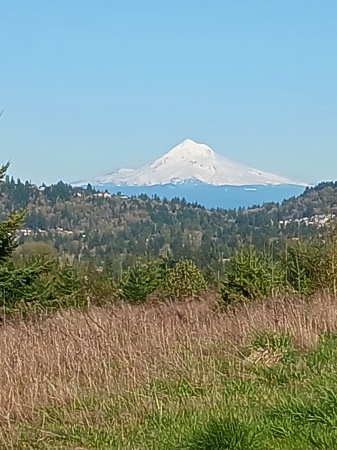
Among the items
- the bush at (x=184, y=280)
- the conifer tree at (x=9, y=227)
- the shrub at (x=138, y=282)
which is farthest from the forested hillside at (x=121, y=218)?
the conifer tree at (x=9, y=227)

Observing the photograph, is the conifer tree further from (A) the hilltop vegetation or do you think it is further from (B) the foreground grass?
(B) the foreground grass

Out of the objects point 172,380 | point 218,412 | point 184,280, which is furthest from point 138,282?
point 218,412

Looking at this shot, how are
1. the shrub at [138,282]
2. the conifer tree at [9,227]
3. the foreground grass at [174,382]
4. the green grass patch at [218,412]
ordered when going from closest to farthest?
the green grass patch at [218,412] → the foreground grass at [174,382] → the conifer tree at [9,227] → the shrub at [138,282]

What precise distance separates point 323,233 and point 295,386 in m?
9.96

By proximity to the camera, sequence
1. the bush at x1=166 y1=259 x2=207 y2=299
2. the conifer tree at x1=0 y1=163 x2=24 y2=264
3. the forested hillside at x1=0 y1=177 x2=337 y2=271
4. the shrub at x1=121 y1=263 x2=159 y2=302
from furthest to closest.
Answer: the forested hillside at x1=0 y1=177 x2=337 y2=271, the shrub at x1=121 y1=263 x2=159 y2=302, the bush at x1=166 y1=259 x2=207 y2=299, the conifer tree at x1=0 y1=163 x2=24 y2=264

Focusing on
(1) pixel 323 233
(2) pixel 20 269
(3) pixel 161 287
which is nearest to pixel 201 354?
(1) pixel 323 233

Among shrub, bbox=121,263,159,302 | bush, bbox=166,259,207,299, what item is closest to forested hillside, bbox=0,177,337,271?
bush, bbox=166,259,207,299

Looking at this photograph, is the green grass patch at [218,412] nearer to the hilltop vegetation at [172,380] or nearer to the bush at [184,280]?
the hilltop vegetation at [172,380]

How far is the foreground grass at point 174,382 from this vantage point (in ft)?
14.7

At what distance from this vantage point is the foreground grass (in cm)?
448

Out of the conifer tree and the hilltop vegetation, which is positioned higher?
the conifer tree

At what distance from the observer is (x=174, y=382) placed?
5906mm

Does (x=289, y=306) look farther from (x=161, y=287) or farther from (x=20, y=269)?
(x=161, y=287)

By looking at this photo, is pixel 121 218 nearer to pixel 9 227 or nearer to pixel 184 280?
pixel 184 280
